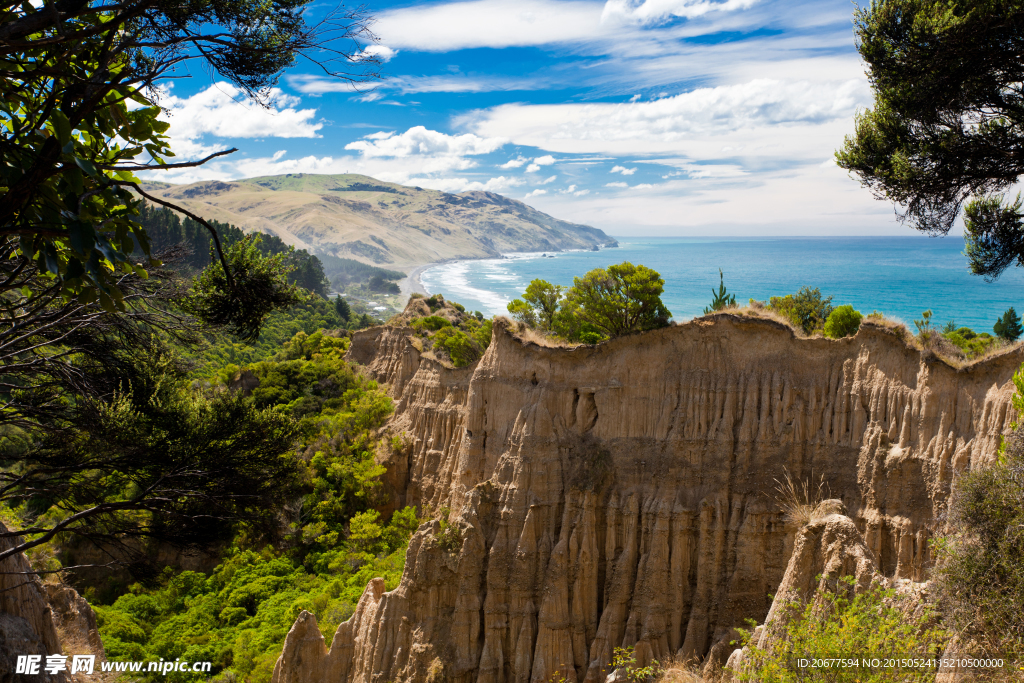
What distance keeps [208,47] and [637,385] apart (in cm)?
1729

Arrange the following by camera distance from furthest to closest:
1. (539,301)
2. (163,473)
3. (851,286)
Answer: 1. (851,286)
2. (539,301)
3. (163,473)

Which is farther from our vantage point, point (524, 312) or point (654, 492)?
point (524, 312)

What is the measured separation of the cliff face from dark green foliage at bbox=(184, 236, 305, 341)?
39.2 ft

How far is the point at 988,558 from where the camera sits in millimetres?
10016

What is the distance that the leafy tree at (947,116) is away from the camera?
13.0 m

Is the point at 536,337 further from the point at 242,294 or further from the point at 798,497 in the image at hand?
the point at 242,294

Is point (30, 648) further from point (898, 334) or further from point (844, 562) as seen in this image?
point (898, 334)

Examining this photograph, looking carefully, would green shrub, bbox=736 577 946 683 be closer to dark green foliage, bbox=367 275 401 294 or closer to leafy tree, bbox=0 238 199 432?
leafy tree, bbox=0 238 199 432

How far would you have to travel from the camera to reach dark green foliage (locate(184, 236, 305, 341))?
7352 millimetres

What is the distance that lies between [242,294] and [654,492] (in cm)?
1585

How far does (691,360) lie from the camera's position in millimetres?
20047

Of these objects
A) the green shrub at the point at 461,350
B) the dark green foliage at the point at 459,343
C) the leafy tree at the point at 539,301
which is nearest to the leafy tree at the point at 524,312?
the leafy tree at the point at 539,301

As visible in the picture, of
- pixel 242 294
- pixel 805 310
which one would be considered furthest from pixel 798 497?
pixel 242 294

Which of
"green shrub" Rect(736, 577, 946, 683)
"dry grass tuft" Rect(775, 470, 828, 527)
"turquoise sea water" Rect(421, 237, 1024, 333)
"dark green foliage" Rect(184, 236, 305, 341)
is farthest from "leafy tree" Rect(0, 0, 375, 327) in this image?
"turquoise sea water" Rect(421, 237, 1024, 333)
